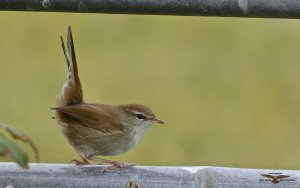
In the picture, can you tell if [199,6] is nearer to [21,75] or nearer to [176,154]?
[176,154]

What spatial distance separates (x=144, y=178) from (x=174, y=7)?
0.76 m

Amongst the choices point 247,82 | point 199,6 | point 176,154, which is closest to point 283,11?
point 199,6

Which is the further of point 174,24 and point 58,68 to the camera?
point 174,24

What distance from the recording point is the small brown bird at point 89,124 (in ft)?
17.6

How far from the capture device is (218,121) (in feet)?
33.4

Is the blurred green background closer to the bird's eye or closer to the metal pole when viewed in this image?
Result: the bird's eye

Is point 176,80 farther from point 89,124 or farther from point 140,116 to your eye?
point 89,124

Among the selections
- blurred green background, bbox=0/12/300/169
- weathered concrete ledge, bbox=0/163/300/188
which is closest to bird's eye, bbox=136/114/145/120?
weathered concrete ledge, bbox=0/163/300/188

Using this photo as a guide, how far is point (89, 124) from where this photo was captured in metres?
5.44

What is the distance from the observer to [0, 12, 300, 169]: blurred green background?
380 inches

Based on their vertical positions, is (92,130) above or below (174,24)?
below

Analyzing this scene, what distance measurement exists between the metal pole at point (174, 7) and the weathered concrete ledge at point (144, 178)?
0.69 meters

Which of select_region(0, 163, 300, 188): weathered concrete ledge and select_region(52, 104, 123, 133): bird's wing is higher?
select_region(52, 104, 123, 133): bird's wing

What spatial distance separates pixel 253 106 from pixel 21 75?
285 cm
